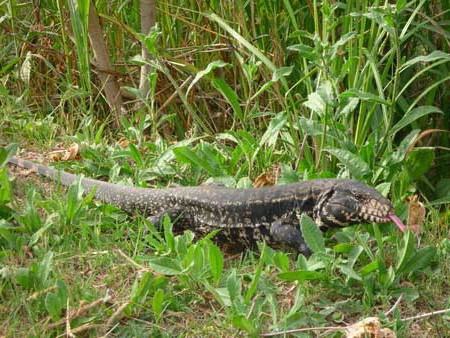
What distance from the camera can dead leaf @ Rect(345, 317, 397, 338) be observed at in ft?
11.7

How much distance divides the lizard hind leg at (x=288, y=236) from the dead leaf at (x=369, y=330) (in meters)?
0.83

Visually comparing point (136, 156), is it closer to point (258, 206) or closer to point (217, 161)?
point (217, 161)

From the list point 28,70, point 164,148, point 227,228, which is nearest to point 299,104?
point 164,148

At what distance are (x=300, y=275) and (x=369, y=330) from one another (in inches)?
17.1

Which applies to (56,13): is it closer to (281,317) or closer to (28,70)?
(28,70)

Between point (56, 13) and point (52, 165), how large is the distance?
7.27 ft

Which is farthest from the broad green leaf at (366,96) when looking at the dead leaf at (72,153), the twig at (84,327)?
the dead leaf at (72,153)

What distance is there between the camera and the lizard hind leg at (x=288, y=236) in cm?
445

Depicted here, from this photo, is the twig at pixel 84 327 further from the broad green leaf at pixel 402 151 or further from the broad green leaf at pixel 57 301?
the broad green leaf at pixel 402 151

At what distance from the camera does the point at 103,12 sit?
7145 mm

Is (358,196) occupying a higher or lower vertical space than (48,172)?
higher

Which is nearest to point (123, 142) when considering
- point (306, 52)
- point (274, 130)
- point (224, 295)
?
point (274, 130)

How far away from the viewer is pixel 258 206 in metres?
4.73

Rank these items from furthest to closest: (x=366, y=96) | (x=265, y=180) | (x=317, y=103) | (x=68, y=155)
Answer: (x=68, y=155)
(x=265, y=180)
(x=317, y=103)
(x=366, y=96)
